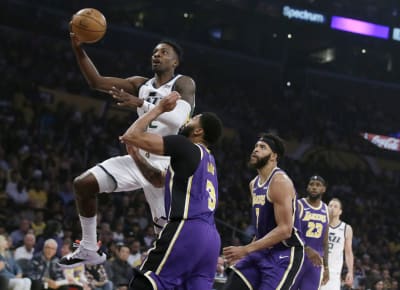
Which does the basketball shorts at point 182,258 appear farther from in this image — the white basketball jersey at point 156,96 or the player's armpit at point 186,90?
the player's armpit at point 186,90

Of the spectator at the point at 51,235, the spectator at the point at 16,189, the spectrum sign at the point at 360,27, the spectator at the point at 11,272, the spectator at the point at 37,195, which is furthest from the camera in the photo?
the spectrum sign at the point at 360,27

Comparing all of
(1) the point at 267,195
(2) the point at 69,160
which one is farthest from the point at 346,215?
(1) the point at 267,195

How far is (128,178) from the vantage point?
18.3 ft

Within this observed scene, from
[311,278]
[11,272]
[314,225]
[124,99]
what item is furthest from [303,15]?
[124,99]

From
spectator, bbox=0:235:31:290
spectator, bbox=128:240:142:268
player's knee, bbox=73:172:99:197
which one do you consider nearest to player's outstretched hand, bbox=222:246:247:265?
player's knee, bbox=73:172:99:197

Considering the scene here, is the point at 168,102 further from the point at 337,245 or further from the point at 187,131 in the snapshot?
the point at 337,245

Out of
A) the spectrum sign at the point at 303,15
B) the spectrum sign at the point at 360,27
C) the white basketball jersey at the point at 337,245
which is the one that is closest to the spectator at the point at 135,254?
the white basketball jersey at the point at 337,245

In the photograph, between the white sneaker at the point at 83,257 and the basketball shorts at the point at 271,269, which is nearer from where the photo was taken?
the white sneaker at the point at 83,257

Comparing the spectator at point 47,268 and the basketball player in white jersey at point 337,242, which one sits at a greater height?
the basketball player in white jersey at point 337,242

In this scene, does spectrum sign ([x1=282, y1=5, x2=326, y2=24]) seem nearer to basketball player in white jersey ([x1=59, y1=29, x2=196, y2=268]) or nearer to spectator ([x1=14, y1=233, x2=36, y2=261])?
spectator ([x1=14, y1=233, x2=36, y2=261])

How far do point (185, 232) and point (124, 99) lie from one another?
3.84ft

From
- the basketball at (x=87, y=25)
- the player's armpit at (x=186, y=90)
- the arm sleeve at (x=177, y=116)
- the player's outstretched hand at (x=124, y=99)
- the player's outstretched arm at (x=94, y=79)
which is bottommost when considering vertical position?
the arm sleeve at (x=177, y=116)

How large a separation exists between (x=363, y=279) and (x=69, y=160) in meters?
6.56

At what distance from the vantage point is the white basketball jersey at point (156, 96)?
5.68 metres
